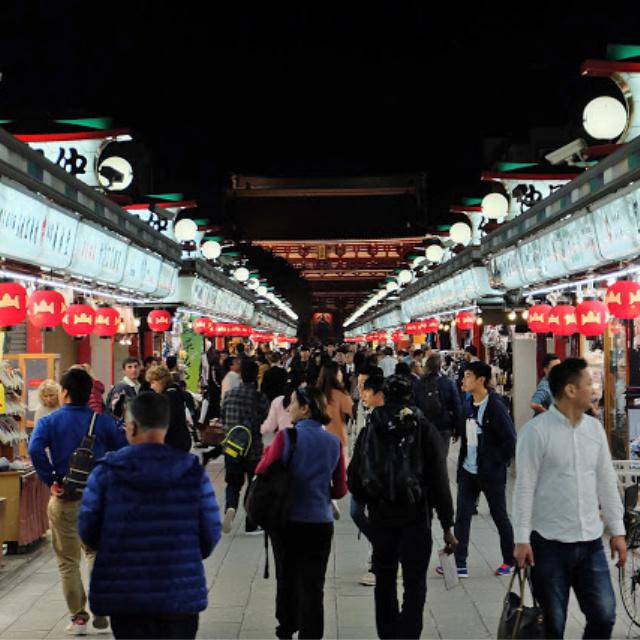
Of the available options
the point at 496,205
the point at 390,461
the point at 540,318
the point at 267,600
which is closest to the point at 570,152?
the point at 540,318

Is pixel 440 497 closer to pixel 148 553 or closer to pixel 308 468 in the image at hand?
pixel 308 468

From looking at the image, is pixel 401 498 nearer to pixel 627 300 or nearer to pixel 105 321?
pixel 627 300

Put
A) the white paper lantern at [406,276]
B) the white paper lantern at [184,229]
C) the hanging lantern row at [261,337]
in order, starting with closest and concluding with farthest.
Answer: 1. the white paper lantern at [184,229]
2. the white paper lantern at [406,276]
3. the hanging lantern row at [261,337]

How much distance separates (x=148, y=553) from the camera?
4.28 m

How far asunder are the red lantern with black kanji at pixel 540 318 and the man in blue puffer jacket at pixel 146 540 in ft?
32.9

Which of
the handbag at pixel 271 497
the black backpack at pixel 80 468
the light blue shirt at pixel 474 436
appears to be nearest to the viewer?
the handbag at pixel 271 497

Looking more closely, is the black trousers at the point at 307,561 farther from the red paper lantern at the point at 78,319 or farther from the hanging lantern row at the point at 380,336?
the hanging lantern row at the point at 380,336

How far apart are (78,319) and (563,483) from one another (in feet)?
29.4

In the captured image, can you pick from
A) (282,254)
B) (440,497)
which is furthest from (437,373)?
(282,254)

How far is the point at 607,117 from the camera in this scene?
9930 millimetres

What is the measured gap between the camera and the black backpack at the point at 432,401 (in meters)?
12.0

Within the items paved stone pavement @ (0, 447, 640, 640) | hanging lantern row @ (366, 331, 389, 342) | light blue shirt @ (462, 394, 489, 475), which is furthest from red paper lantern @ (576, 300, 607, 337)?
hanging lantern row @ (366, 331, 389, 342)

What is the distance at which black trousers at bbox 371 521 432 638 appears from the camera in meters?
6.05

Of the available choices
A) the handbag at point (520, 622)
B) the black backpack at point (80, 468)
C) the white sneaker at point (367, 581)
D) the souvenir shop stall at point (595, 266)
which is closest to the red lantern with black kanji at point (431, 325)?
the souvenir shop stall at point (595, 266)
